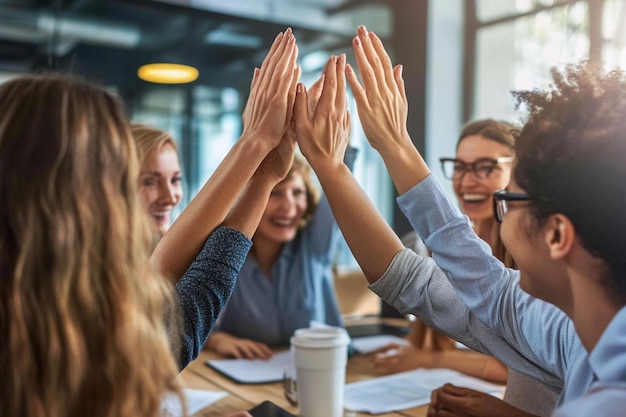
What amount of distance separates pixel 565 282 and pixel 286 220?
1586mm

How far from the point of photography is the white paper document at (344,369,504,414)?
145cm

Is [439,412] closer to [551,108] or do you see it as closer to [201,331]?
[201,331]

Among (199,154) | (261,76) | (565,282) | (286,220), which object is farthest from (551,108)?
(199,154)

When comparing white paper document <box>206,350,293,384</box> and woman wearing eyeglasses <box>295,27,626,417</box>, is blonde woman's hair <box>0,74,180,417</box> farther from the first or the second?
white paper document <box>206,350,293,384</box>

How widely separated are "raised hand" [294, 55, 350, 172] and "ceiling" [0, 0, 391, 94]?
110 inches

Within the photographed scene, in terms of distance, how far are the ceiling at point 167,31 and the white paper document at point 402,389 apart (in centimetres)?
275

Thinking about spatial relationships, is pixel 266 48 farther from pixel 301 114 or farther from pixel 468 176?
pixel 301 114

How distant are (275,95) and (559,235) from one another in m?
0.61

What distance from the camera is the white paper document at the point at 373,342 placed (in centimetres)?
199

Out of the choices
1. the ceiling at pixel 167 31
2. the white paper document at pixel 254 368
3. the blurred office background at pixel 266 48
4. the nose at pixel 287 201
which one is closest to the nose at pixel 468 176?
the nose at pixel 287 201

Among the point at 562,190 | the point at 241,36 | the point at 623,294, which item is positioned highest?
the point at 241,36

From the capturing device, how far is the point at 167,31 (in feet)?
13.8

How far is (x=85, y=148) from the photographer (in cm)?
71

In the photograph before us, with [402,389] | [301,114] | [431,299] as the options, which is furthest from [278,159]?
[402,389]
